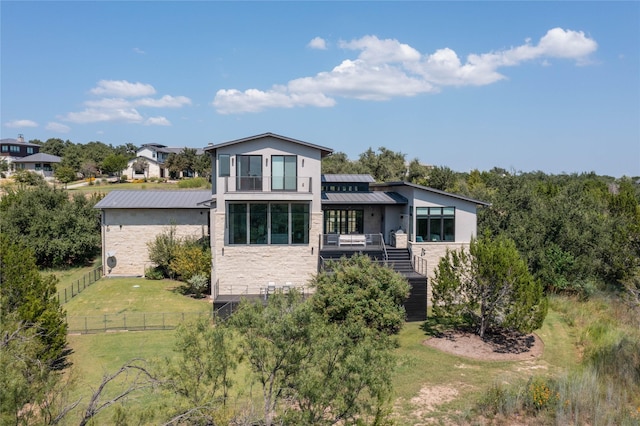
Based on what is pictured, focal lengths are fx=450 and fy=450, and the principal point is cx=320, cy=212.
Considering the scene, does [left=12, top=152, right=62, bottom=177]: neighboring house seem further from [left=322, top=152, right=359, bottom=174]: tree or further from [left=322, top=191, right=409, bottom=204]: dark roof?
[left=322, top=191, right=409, bottom=204]: dark roof

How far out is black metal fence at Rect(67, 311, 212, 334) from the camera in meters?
20.8

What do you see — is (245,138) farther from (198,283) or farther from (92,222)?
(92,222)

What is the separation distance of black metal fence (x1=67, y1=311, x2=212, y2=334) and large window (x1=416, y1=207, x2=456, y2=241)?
1238cm

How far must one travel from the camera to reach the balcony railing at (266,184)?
77.6 ft

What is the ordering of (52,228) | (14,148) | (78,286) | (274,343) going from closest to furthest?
(274,343), (78,286), (52,228), (14,148)

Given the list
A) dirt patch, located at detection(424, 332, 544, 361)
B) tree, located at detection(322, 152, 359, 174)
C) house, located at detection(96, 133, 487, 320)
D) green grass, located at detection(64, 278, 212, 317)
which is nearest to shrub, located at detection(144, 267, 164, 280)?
green grass, located at detection(64, 278, 212, 317)

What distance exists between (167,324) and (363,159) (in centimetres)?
5157

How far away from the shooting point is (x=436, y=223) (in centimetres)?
2528

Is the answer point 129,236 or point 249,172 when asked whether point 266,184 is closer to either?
point 249,172

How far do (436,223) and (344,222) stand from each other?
221 inches

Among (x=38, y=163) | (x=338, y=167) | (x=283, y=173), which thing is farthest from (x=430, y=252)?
(x=38, y=163)

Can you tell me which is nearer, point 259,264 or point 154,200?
point 259,264

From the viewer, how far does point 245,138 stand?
76.4ft

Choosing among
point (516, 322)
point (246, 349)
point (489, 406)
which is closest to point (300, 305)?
point (246, 349)
